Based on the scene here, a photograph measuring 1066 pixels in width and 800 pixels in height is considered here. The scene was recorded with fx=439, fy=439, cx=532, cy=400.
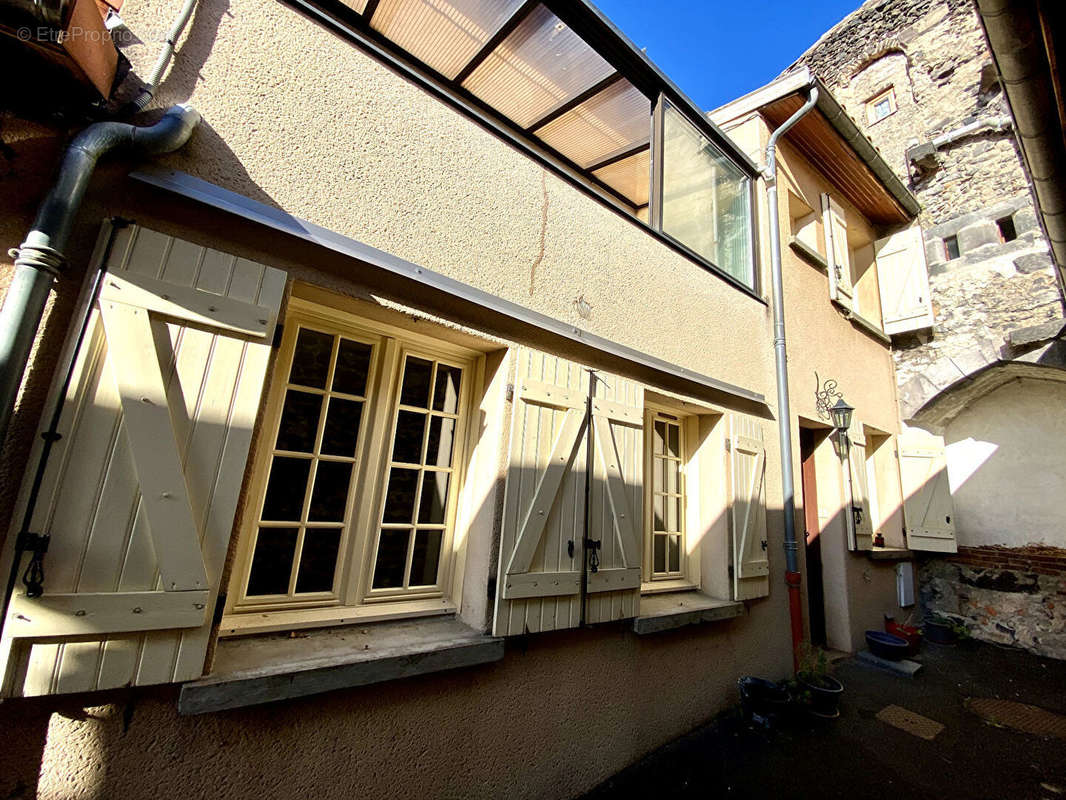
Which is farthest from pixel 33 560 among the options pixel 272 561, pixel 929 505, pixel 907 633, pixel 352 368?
pixel 929 505

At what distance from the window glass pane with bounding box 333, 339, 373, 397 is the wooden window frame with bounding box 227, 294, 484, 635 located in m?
0.03

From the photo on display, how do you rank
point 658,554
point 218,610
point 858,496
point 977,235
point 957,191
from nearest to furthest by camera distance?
point 218,610 < point 658,554 < point 858,496 < point 977,235 < point 957,191

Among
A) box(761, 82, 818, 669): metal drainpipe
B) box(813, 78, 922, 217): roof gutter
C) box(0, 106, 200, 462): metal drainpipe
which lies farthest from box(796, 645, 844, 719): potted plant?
box(813, 78, 922, 217): roof gutter

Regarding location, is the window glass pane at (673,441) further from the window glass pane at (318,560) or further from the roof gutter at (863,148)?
the roof gutter at (863,148)

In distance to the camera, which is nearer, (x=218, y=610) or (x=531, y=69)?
(x=218, y=610)

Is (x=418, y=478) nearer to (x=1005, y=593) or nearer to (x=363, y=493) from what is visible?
(x=363, y=493)

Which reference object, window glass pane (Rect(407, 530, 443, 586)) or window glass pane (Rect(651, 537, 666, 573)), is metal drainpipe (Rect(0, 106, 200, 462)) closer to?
window glass pane (Rect(407, 530, 443, 586))

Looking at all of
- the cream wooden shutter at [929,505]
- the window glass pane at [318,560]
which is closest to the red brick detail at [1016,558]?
the cream wooden shutter at [929,505]

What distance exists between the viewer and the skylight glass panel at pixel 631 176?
454 cm

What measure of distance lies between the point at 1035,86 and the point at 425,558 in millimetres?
3746

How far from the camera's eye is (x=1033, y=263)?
18.8 feet

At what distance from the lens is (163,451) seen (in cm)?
139

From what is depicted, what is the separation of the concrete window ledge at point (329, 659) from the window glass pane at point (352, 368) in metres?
1.11

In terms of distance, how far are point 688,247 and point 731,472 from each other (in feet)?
6.40
